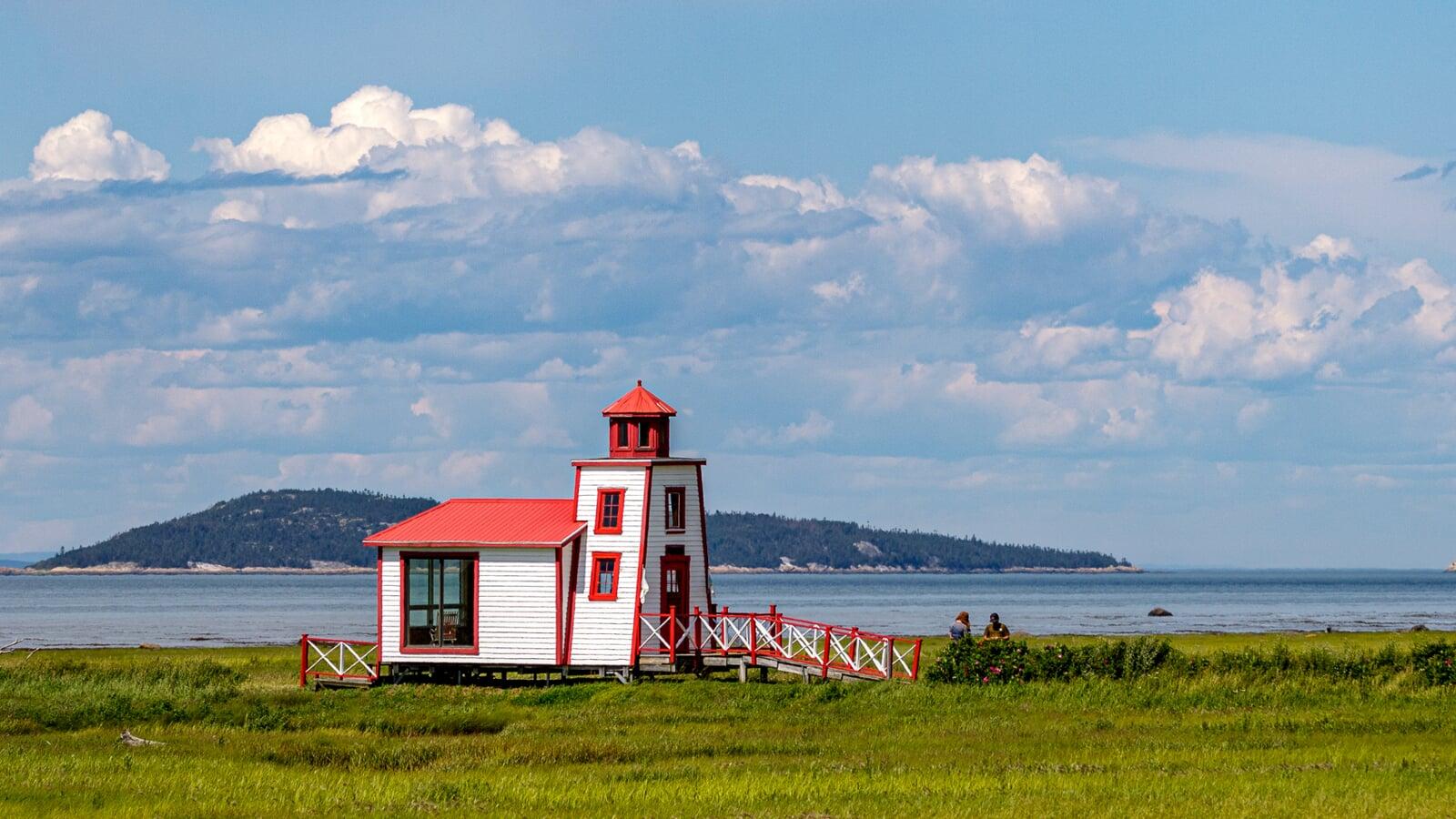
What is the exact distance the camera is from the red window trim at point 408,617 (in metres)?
43.9

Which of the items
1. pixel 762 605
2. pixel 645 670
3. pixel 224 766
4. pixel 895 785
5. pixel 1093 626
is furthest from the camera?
pixel 762 605

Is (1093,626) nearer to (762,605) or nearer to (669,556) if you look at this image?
(762,605)

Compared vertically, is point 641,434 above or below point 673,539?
above

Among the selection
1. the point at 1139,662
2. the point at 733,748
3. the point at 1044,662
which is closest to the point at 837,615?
the point at 1139,662

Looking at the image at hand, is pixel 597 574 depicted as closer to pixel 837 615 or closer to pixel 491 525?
pixel 491 525

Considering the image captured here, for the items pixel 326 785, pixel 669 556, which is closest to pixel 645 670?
pixel 669 556

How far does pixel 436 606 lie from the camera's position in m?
44.2

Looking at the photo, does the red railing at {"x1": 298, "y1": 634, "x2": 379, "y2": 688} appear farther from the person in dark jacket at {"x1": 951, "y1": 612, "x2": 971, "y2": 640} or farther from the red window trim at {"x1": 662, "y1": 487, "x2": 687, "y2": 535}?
the person in dark jacket at {"x1": 951, "y1": 612, "x2": 971, "y2": 640}

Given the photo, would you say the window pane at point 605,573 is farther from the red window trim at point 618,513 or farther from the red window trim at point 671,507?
the red window trim at point 671,507

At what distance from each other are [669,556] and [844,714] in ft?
36.7

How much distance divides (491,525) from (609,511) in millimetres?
3113

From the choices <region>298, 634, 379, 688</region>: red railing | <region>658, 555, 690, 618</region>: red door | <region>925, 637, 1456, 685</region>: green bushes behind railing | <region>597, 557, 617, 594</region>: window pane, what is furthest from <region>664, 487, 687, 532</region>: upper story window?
<region>925, 637, 1456, 685</region>: green bushes behind railing

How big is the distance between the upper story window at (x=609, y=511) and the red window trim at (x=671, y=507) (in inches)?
47.2

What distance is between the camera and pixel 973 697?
3625 centimetres
